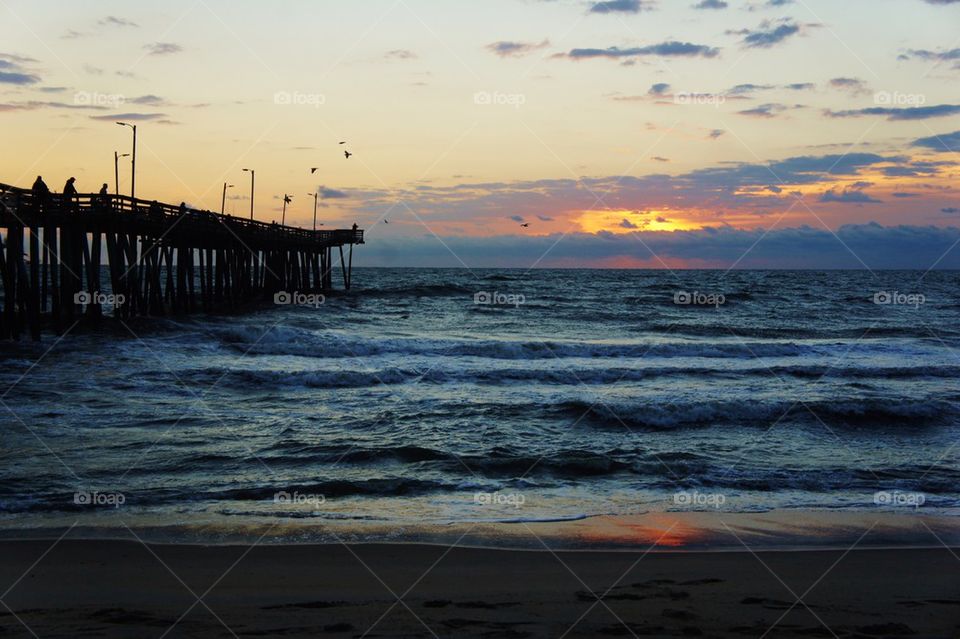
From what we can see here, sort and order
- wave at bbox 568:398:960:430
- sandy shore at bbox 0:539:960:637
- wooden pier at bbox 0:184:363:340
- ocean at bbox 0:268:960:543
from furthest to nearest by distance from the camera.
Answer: wooden pier at bbox 0:184:363:340 → wave at bbox 568:398:960:430 → ocean at bbox 0:268:960:543 → sandy shore at bbox 0:539:960:637

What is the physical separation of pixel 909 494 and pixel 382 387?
39.9 ft

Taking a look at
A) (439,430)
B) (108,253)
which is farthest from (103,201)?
(439,430)

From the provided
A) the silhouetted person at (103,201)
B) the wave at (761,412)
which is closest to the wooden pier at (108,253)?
the silhouetted person at (103,201)

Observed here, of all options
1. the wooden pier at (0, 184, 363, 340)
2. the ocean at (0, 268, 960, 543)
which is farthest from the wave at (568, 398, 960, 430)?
the wooden pier at (0, 184, 363, 340)

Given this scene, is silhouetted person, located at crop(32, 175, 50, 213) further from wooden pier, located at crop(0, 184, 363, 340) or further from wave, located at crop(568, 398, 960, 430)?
wave, located at crop(568, 398, 960, 430)

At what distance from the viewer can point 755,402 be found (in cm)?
1767

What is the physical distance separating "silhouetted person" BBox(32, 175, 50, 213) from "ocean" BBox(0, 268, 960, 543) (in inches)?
145

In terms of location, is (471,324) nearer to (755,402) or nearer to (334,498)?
(755,402)

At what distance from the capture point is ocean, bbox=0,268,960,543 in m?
9.61

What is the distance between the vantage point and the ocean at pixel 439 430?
961 cm

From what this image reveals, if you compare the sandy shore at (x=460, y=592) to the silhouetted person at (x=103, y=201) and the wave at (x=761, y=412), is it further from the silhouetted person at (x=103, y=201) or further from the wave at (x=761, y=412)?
the silhouetted person at (x=103, y=201)

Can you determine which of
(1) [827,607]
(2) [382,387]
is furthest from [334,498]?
(2) [382,387]

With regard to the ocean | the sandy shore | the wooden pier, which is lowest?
the ocean

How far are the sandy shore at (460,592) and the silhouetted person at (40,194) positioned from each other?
16859mm
